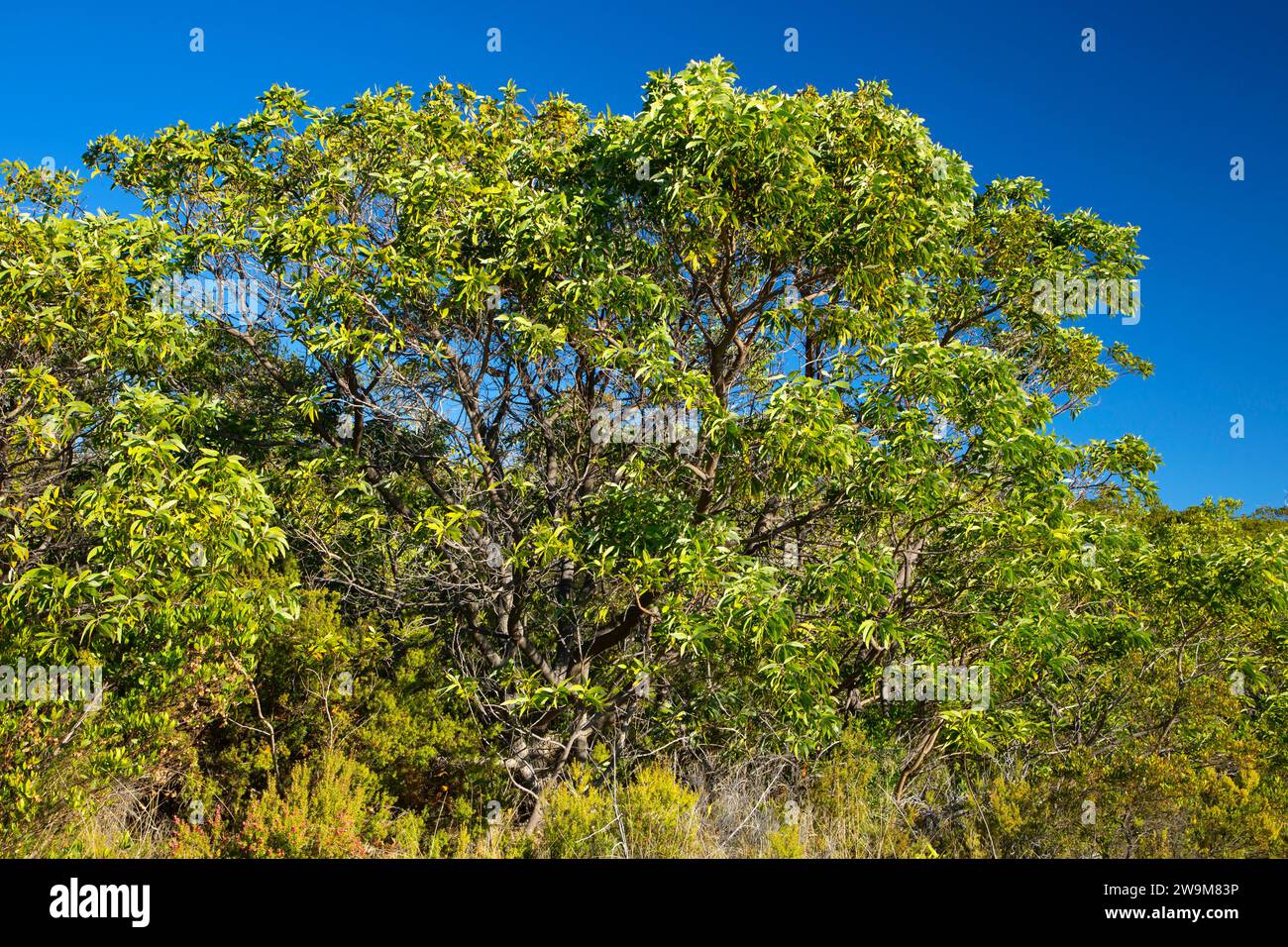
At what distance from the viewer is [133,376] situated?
6605 mm

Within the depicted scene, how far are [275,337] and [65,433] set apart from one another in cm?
254

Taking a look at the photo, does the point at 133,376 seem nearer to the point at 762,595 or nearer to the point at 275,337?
the point at 275,337

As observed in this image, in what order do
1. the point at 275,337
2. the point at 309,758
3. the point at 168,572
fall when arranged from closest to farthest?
1. the point at 168,572
2. the point at 309,758
3. the point at 275,337

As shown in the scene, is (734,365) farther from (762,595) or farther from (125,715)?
(125,715)

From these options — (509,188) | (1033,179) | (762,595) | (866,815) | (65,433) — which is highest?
(1033,179)

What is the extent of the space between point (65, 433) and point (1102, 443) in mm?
8501

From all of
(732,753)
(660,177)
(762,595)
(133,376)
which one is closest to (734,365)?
(660,177)

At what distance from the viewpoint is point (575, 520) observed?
22.9 ft

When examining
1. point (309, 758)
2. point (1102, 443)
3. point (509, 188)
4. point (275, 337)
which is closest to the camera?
point (509, 188)

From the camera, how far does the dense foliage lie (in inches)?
215

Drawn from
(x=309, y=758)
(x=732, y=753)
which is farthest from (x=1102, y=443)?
(x=309, y=758)

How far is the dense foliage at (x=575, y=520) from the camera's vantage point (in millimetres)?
5457

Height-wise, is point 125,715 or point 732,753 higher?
point 125,715

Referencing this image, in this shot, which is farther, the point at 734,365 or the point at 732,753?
the point at 732,753
